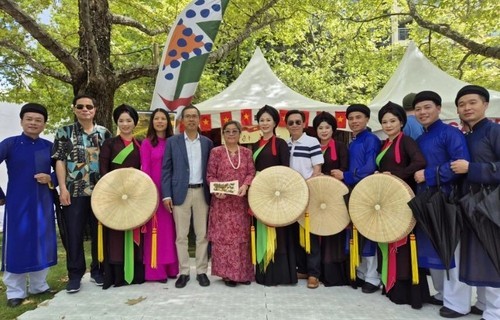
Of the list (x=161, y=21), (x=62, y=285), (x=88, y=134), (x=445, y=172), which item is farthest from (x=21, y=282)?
(x=161, y=21)

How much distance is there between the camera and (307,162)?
12.2 feet

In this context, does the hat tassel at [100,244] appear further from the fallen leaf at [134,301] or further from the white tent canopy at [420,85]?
the white tent canopy at [420,85]

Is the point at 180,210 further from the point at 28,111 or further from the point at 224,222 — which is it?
the point at 28,111

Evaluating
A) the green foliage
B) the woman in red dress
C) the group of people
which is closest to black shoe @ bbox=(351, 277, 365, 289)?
the group of people

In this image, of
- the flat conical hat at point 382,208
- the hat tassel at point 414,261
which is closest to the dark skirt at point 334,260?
the flat conical hat at point 382,208

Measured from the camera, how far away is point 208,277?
3.97m

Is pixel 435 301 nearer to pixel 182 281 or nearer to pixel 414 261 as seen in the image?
pixel 414 261

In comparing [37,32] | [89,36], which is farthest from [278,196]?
[37,32]

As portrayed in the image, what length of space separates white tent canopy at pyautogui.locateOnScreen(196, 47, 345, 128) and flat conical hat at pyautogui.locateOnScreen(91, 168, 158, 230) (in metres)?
2.42

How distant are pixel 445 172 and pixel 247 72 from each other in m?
4.72

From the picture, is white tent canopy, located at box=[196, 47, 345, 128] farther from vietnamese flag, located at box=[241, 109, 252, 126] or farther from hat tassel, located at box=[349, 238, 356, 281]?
hat tassel, located at box=[349, 238, 356, 281]

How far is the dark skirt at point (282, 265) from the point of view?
3670 millimetres

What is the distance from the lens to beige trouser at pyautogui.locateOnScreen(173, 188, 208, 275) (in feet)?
12.0

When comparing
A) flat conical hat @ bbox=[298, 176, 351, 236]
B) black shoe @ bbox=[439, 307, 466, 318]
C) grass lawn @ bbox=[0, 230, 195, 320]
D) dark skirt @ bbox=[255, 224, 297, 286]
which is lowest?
grass lawn @ bbox=[0, 230, 195, 320]
